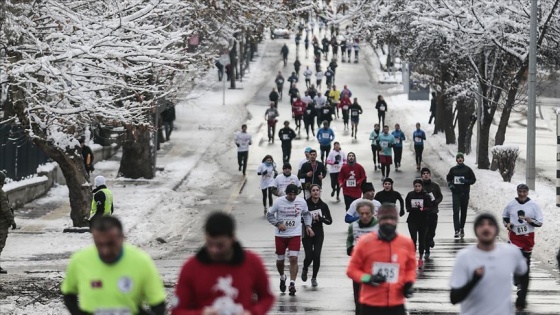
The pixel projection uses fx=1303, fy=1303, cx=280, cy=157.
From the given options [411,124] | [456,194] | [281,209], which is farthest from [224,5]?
[411,124]

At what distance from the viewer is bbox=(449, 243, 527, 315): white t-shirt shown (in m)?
9.16

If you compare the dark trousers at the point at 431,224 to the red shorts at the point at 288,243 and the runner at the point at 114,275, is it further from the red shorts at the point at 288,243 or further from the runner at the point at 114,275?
the runner at the point at 114,275

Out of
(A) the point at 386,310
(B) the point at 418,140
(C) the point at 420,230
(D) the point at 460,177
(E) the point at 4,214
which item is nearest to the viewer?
(A) the point at 386,310

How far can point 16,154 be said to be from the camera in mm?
29641

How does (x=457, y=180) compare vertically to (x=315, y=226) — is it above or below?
below

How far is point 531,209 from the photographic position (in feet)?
54.0

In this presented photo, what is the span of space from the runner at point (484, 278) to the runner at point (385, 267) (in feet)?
2.54

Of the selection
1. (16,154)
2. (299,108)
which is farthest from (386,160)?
(299,108)

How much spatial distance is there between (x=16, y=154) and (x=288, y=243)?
14.1 meters

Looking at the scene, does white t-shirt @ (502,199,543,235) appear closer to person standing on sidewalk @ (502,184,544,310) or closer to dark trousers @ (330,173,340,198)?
person standing on sidewalk @ (502,184,544,310)

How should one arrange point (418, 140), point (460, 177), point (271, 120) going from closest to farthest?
point (460, 177) < point (418, 140) < point (271, 120)

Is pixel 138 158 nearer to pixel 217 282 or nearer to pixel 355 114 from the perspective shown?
pixel 355 114

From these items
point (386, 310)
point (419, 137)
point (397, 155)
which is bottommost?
point (397, 155)

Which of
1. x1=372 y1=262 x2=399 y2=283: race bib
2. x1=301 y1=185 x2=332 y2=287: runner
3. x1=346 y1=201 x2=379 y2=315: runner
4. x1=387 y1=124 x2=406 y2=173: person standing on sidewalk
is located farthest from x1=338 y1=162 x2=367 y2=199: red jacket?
x1=372 y1=262 x2=399 y2=283: race bib
